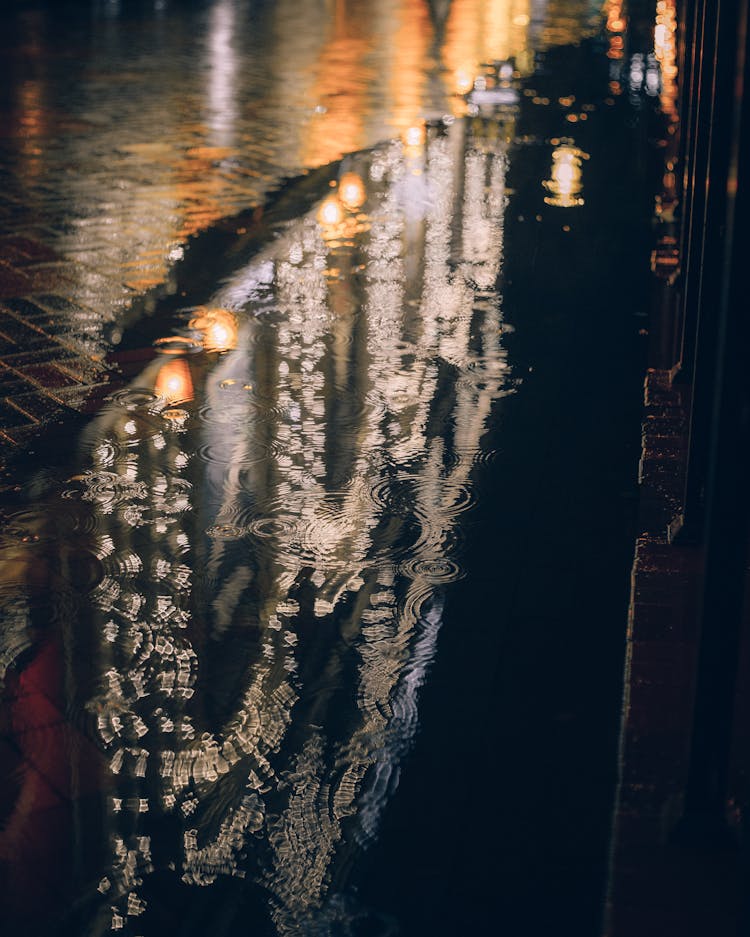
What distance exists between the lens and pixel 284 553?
4.56 meters

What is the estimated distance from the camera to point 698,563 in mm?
4375

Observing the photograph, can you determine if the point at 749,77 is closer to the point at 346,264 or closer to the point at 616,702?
the point at 616,702

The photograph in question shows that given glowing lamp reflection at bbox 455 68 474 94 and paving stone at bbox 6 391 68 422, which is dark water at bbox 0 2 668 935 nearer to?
paving stone at bbox 6 391 68 422

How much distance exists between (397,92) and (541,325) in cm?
863

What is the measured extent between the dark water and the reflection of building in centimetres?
1

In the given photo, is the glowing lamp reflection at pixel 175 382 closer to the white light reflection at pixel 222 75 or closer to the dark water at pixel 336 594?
the dark water at pixel 336 594

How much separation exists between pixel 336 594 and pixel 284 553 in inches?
14.0

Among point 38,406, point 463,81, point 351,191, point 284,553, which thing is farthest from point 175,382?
point 463,81

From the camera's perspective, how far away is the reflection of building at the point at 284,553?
127 inches

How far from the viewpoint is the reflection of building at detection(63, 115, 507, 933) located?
3229mm

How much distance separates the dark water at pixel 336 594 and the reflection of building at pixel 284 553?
1cm

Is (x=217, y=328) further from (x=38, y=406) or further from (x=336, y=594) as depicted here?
(x=336, y=594)

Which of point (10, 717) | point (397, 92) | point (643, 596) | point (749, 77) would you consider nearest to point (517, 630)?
point (643, 596)

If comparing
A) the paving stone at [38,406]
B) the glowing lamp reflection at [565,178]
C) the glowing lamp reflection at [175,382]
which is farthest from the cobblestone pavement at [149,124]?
the glowing lamp reflection at [565,178]
